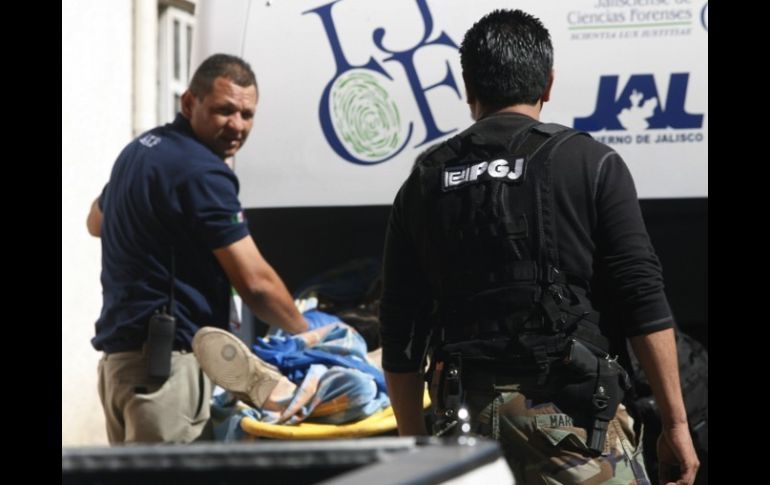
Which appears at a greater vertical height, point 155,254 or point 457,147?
point 457,147

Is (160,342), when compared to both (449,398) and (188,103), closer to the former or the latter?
(188,103)

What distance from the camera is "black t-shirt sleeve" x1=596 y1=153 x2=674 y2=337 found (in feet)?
10.1

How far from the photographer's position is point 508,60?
3254 millimetres

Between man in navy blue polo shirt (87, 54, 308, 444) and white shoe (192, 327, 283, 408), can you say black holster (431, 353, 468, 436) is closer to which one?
white shoe (192, 327, 283, 408)

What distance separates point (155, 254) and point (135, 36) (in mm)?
4455

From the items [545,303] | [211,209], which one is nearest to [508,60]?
[545,303]

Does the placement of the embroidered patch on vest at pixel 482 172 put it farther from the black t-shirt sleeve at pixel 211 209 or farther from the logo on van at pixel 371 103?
the logo on van at pixel 371 103

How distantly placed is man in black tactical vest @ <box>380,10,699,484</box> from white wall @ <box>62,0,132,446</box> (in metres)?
5.56

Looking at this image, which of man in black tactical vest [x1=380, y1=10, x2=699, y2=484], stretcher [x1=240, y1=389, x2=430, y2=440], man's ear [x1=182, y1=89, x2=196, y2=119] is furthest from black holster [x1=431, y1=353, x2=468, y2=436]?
man's ear [x1=182, y1=89, x2=196, y2=119]

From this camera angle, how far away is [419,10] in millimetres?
5582

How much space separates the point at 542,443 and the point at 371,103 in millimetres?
2825

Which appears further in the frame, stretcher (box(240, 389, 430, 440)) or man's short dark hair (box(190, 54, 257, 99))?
man's short dark hair (box(190, 54, 257, 99))
